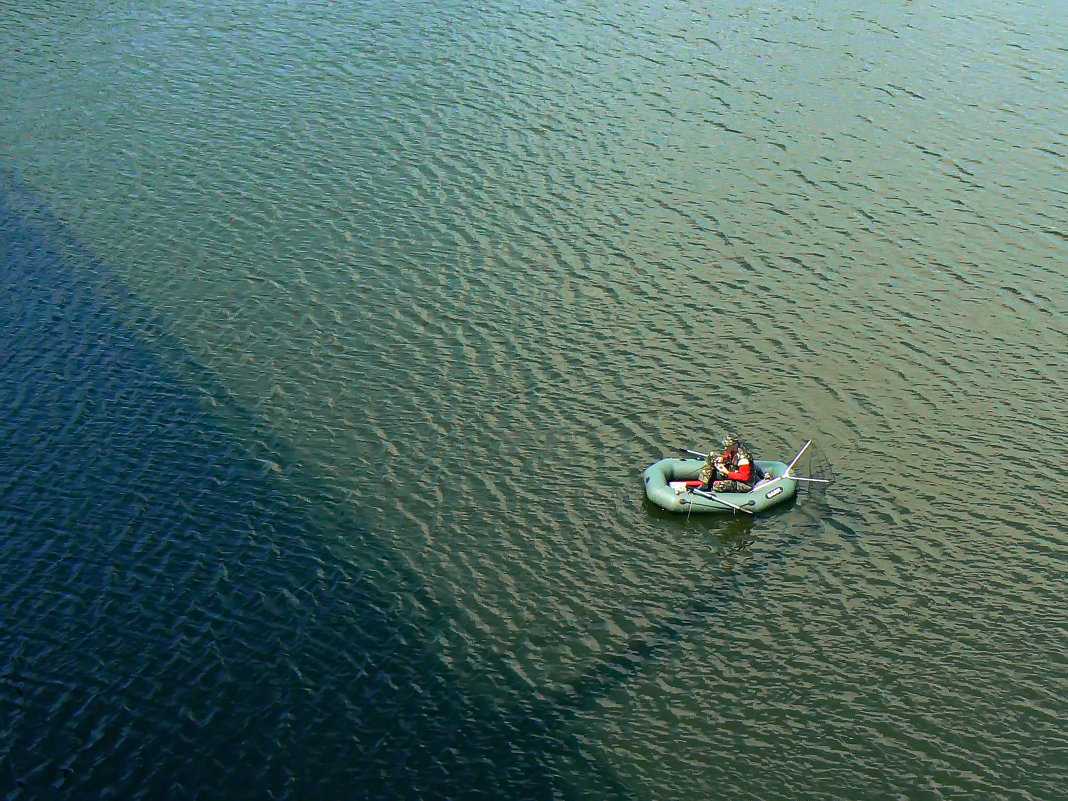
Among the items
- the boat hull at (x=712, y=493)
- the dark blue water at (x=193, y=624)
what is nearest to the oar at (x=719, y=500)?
the boat hull at (x=712, y=493)

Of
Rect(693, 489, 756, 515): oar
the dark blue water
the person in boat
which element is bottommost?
the dark blue water

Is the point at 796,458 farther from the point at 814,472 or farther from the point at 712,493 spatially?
the point at 712,493

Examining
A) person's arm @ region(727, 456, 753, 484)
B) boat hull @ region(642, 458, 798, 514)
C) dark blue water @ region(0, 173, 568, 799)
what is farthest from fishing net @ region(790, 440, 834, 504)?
dark blue water @ region(0, 173, 568, 799)

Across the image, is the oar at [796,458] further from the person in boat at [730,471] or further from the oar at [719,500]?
the oar at [719,500]

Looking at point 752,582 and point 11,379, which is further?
point 11,379

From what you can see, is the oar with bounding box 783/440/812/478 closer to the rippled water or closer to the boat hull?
the boat hull

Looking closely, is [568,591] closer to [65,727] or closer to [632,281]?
[65,727]

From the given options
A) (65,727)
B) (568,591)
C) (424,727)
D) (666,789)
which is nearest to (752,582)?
(568,591)
